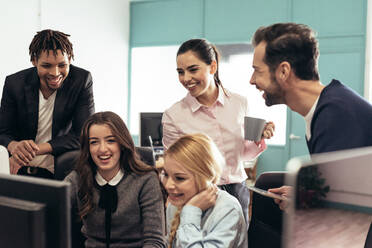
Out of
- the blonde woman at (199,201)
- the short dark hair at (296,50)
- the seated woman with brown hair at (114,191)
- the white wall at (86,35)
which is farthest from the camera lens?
the white wall at (86,35)

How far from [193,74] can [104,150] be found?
1.58 ft

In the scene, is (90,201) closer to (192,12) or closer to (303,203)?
(303,203)

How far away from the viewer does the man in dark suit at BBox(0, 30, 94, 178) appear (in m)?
1.82

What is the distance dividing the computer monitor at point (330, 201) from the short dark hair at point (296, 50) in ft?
1.84

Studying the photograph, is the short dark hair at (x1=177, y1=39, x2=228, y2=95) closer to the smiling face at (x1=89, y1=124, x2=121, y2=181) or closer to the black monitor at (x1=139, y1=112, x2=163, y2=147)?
the smiling face at (x1=89, y1=124, x2=121, y2=181)

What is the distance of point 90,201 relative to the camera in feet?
5.29

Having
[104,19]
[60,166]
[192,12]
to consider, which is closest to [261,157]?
[192,12]

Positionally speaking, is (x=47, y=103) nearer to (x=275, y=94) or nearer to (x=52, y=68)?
(x=52, y=68)

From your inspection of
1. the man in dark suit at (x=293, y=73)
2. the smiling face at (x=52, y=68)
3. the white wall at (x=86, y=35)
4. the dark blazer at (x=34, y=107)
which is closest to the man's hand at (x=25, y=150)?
the dark blazer at (x=34, y=107)

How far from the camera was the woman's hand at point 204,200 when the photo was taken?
1.31 metres

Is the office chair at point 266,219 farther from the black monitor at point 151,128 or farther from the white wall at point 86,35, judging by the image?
the white wall at point 86,35

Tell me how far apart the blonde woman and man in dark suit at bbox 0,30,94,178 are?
676mm

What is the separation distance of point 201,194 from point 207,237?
0.13 metres

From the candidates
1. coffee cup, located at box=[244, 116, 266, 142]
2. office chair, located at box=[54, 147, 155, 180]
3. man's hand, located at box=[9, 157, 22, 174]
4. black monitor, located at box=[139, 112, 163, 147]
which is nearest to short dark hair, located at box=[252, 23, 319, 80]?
coffee cup, located at box=[244, 116, 266, 142]
